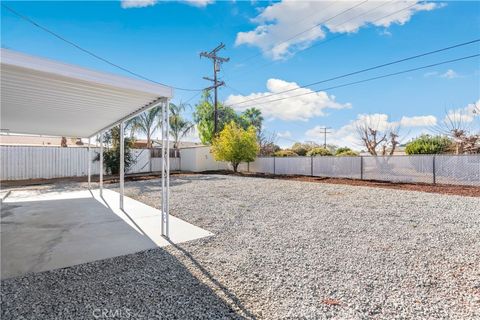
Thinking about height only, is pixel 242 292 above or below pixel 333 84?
below

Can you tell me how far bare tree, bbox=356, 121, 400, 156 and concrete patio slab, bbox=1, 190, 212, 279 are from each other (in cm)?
1591

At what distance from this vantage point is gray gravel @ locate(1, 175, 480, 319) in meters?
2.19

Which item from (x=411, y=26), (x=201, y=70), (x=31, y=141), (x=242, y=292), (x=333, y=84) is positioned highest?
(x=201, y=70)

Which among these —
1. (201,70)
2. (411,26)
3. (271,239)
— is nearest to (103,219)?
(271,239)

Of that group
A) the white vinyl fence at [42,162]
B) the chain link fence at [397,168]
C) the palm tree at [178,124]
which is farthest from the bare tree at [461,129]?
the white vinyl fence at [42,162]

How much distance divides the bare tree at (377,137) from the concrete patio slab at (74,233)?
15.9 m

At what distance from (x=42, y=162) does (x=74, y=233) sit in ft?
39.1

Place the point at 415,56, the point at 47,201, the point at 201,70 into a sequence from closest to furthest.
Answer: the point at 47,201, the point at 415,56, the point at 201,70

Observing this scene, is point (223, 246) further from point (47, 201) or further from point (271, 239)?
point (47, 201)

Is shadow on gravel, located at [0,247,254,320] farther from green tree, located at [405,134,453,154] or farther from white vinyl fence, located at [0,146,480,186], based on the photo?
green tree, located at [405,134,453,154]

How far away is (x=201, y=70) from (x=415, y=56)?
47.9 feet

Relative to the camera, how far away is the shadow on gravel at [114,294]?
2.12 metres

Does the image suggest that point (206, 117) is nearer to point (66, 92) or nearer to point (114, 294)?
point (66, 92)

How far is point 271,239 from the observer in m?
4.06
